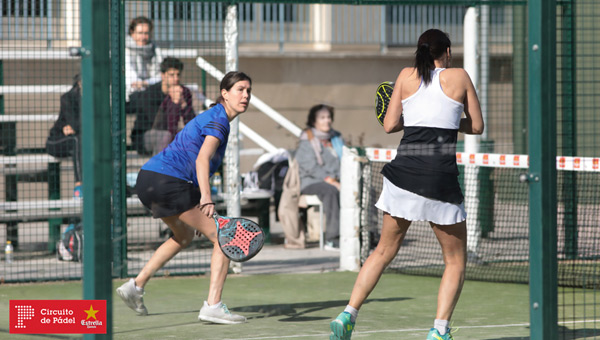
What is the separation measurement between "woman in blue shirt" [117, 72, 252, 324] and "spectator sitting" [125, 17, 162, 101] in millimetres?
3341

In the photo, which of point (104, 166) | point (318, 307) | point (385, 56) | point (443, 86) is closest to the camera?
point (104, 166)

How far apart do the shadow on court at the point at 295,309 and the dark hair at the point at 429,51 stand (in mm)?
2204

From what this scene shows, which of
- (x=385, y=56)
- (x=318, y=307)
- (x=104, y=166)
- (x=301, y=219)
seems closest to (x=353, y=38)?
(x=385, y=56)

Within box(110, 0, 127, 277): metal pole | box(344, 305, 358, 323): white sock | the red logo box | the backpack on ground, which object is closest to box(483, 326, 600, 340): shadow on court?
box(344, 305, 358, 323): white sock

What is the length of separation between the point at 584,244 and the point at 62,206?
16.2ft

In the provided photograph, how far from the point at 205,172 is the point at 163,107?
305 cm

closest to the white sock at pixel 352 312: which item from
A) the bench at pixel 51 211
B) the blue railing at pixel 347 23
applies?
the bench at pixel 51 211

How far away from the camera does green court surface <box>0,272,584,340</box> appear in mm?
6711

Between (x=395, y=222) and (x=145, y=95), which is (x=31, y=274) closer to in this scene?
(x=145, y=95)

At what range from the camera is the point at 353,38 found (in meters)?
20.2

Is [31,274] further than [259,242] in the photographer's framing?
Yes

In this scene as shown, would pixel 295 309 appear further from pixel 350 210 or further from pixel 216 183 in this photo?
pixel 216 183

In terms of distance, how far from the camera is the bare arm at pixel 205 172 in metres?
6.64

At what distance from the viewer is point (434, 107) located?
589 cm
